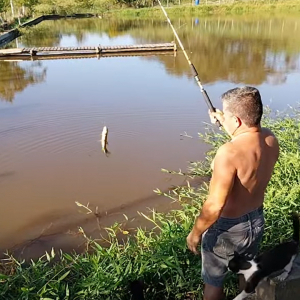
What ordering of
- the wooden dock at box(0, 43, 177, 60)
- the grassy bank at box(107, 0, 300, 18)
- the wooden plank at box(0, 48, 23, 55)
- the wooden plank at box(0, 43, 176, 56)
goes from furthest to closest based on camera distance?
the grassy bank at box(107, 0, 300, 18), the wooden plank at box(0, 43, 176, 56), the wooden dock at box(0, 43, 177, 60), the wooden plank at box(0, 48, 23, 55)

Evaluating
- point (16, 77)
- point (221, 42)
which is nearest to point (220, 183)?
point (16, 77)

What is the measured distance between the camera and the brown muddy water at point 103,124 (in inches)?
203

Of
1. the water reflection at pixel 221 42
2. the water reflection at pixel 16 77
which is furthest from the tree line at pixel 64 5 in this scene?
the water reflection at pixel 16 77

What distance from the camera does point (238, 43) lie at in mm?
18766

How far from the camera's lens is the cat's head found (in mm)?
2018

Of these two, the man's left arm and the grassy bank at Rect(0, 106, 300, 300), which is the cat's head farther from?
the grassy bank at Rect(0, 106, 300, 300)

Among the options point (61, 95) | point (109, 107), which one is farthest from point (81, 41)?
point (109, 107)

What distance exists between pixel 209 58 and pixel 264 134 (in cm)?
1397

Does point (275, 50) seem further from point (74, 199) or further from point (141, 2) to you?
point (141, 2)

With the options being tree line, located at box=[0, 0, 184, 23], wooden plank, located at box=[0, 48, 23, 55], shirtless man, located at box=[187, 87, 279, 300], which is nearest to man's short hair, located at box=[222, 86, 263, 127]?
shirtless man, located at box=[187, 87, 279, 300]

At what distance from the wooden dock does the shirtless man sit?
1681 cm

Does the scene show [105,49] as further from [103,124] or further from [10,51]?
[103,124]

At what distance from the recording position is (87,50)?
61.7ft

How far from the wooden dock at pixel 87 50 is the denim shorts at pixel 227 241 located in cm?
1681
